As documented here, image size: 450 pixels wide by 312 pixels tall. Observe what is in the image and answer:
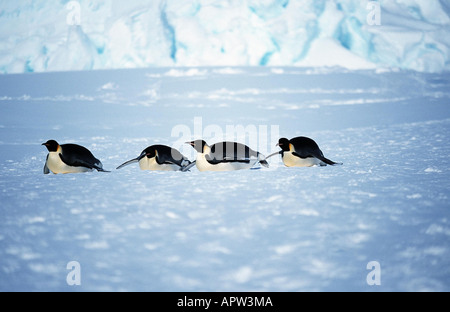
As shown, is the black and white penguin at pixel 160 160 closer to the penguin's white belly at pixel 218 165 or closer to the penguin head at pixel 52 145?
the penguin's white belly at pixel 218 165

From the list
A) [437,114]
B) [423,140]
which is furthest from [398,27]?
[423,140]

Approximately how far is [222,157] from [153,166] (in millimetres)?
725

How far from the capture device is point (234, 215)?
3367 mm

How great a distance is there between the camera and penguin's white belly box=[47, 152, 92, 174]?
14.9 ft

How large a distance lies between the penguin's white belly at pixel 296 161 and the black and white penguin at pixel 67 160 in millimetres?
1915

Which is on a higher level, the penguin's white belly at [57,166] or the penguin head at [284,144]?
the penguin head at [284,144]

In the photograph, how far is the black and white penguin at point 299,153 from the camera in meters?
4.89

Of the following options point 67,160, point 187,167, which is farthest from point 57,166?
point 187,167

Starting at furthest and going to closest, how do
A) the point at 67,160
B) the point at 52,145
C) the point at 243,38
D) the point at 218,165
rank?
the point at 243,38, the point at 218,165, the point at 67,160, the point at 52,145

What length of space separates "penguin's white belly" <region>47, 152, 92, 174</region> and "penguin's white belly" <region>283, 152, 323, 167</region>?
2.09 meters

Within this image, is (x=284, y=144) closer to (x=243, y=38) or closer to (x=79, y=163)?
(x=79, y=163)

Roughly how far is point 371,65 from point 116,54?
336 inches

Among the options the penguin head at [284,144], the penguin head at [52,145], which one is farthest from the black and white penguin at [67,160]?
the penguin head at [284,144]
